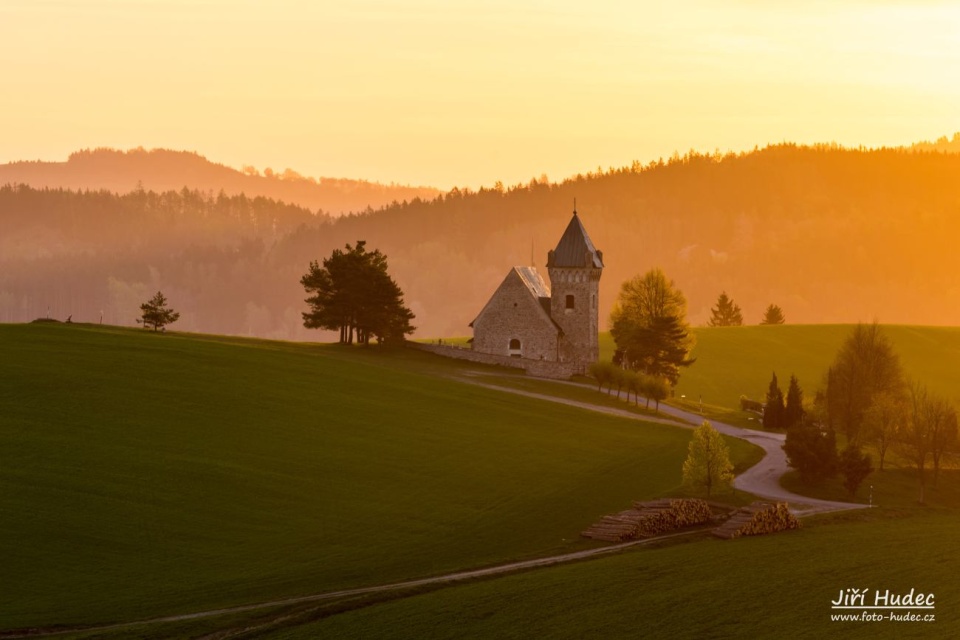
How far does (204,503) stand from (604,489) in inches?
805

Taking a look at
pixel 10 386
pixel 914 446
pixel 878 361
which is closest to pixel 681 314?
pixel 878 361

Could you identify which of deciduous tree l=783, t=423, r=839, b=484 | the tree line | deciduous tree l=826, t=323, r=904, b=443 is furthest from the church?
deciduous tree l=783, t=423, r=839, b=484

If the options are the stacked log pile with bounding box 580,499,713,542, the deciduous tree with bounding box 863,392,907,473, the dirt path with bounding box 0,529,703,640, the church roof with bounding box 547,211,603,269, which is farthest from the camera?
the church roof with bounding box 547,211,603,269

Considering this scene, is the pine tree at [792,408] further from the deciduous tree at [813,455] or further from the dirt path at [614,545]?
the deciduous tree at [813,455]

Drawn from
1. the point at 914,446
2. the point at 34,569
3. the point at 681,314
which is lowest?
the point at 34,569

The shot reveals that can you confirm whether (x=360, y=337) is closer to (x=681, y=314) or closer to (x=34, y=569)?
(x=681, y=314)

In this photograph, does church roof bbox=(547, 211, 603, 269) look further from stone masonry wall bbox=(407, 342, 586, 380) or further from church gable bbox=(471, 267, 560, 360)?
stone masonry wall bbox=(407, 342, 586, 380)

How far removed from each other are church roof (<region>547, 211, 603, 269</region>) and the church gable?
3663 mm

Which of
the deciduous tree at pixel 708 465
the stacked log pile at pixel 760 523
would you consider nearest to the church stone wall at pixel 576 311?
the deciduous tree at pixel 708 465

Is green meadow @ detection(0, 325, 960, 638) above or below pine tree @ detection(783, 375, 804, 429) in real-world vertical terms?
below

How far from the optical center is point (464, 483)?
206 ft

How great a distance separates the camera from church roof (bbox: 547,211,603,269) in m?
115

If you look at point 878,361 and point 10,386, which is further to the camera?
point 878,361

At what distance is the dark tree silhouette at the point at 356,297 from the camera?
11125cm
